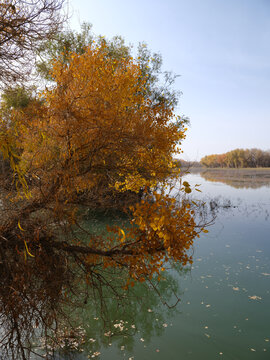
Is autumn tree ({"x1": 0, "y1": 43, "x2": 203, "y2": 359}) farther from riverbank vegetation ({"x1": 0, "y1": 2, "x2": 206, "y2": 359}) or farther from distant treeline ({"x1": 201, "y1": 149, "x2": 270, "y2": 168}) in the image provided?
distant treeline ({"x1": 201, "y1": 149, "x2": 270, "y2": 168})

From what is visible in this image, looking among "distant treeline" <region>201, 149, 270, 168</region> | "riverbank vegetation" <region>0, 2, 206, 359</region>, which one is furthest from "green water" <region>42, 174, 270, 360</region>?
"distant treeline" <region>201, 149, 270, 168</region>

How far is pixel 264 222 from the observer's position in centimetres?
2038

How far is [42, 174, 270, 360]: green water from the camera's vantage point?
710 cm

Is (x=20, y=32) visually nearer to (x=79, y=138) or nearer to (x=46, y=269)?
(x=79, y=138)

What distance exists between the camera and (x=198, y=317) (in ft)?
28.3

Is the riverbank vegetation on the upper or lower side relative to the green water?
upper

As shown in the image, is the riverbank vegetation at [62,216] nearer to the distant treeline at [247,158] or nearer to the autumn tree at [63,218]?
the autumn tree at [63,218]

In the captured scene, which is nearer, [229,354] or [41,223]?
[41,223]

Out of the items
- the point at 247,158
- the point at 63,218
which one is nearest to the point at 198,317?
A: the point at 63,218

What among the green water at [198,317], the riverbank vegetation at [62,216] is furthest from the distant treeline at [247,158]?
the riverbank vegetation at [62,216]

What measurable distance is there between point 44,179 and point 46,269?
2.05m

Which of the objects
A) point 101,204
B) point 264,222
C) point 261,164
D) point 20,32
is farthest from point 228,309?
point 261,164

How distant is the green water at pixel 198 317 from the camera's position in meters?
7.10

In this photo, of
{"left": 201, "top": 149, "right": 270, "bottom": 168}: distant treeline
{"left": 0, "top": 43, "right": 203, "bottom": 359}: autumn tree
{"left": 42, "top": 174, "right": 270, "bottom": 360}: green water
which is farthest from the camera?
{"left": 201, "top": 149, "right": 270, "bottom": 168}: distant treeline
